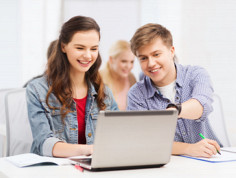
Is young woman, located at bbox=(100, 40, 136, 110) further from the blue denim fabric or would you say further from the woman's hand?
the woman's hand

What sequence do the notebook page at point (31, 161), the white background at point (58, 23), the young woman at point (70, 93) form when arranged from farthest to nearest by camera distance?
1. the white background at point (58, 23)
2. the young woman at point (70, 93)
3. the notebook page at point (31, 161)

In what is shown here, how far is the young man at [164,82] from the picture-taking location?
1.80 m

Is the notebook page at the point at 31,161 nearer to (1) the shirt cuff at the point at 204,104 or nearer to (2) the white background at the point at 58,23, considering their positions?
(1) the shirt cuff at the point at 204,104

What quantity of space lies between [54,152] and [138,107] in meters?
0.55

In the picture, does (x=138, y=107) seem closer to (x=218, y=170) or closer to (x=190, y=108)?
(x=190, y=108)

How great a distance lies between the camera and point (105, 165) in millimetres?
1177

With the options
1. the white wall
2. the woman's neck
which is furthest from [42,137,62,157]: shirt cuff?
the white wall

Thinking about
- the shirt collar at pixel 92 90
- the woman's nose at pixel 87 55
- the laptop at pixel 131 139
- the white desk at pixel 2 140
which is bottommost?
the white desk at pixel 2 140

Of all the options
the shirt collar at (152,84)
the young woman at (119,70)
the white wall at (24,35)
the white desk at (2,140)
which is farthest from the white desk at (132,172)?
the white wall at (24,35)

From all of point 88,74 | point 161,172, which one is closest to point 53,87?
point 88,74

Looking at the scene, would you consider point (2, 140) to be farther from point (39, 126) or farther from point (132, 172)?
point (132, 172)

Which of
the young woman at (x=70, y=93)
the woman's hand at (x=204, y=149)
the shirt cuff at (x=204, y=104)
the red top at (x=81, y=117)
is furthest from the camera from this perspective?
the red top at (x=81, y=117)

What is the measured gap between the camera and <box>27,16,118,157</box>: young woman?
1712 millimetres

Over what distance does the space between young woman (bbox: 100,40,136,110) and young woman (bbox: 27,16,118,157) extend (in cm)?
141
